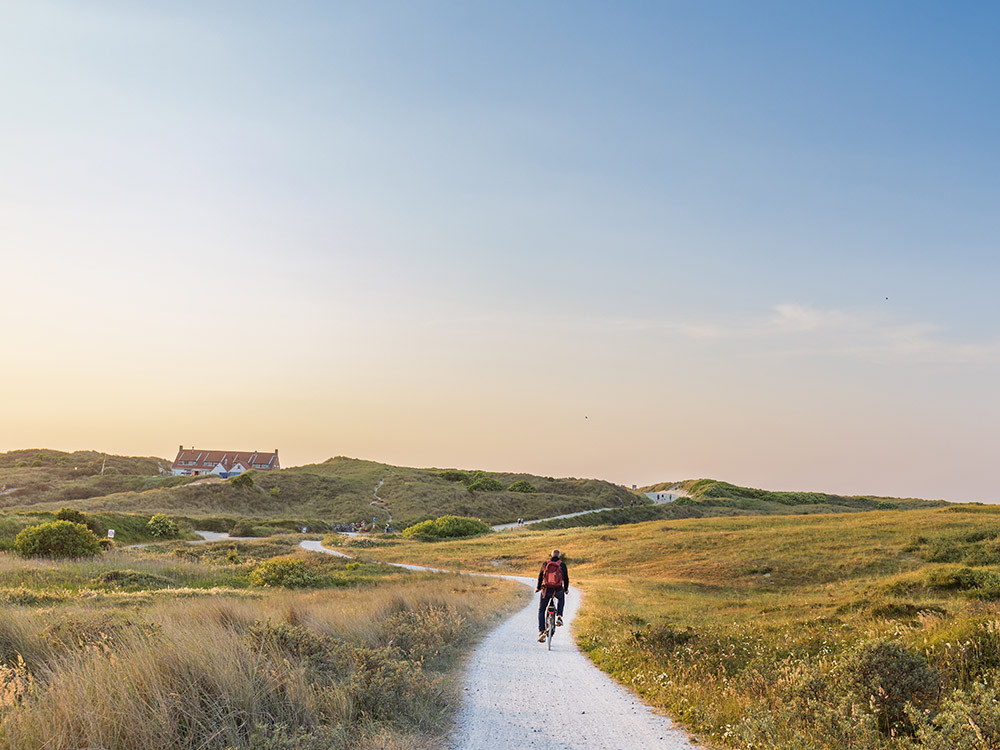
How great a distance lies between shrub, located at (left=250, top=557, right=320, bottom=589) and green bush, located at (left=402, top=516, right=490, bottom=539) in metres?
48.6

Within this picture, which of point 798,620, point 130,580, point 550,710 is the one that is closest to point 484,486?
point 130,580

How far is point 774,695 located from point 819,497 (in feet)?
542

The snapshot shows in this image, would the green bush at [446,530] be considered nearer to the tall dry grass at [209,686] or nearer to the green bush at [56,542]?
the green bush at [56,542]

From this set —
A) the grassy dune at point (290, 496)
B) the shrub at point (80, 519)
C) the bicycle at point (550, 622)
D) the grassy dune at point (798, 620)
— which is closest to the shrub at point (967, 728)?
the grassy dune at point (798, 620)

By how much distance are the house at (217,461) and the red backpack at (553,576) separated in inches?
5999

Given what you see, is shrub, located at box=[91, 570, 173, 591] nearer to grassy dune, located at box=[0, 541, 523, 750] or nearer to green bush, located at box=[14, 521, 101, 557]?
grassy dune, located at box=[0, 541, 523, 750]

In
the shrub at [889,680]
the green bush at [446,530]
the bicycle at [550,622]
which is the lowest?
the green bush at [446,530]

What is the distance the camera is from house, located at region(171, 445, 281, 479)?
159125mm

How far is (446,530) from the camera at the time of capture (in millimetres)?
80750

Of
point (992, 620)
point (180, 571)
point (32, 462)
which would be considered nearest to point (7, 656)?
point (992, 620)

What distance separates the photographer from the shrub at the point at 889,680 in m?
7.67

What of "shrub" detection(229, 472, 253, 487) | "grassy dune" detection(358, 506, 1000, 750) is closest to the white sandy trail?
"grassy dune" detection(358, 506, 1000, 750)

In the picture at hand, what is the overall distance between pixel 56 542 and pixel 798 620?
1504 inches

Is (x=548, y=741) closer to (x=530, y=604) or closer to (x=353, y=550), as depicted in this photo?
(x=530, y=604)
